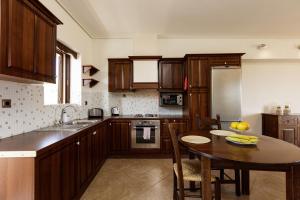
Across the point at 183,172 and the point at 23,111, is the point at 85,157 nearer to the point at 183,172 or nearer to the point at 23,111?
the point at 23,111

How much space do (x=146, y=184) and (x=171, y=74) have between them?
7.84 ft

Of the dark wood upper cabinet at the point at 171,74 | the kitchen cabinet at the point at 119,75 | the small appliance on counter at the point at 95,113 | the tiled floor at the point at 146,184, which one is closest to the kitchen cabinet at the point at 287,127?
the tiled floor at the point at 146,184

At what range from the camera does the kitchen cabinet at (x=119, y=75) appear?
4125mm

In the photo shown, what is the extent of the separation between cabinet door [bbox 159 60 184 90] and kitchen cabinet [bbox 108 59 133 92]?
0.73m

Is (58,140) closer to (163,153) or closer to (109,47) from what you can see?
(163,153)

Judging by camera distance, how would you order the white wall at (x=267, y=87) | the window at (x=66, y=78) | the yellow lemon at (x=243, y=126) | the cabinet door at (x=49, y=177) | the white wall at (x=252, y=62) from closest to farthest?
1. the cabinet door at (x=49, y=177)
2. the yellow lemon at (x=243, y=126)
3. the window at (x=66, y=78)
4. the white wall at (x=252, y=62)
5. the white wall at (x=267, y=87)

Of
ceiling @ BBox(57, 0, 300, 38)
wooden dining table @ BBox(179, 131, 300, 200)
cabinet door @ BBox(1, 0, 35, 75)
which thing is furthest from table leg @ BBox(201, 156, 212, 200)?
ceiling @ BBox(57, 0, 300, 38)

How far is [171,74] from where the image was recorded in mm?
4156

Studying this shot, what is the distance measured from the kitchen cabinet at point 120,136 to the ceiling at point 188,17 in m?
1.99

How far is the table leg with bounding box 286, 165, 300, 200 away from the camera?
132 centimetres

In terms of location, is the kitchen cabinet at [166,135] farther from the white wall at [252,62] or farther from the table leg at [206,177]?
the table leg at [206,177]

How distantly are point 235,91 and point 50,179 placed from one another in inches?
132

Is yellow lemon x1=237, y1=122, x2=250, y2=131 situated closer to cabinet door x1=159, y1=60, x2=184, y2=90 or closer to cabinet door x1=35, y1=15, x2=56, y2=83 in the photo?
cabinet door x1=35, y1=15, x2=56, y2=83

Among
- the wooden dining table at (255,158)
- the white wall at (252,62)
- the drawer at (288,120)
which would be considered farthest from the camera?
the white wall at (252,62)
